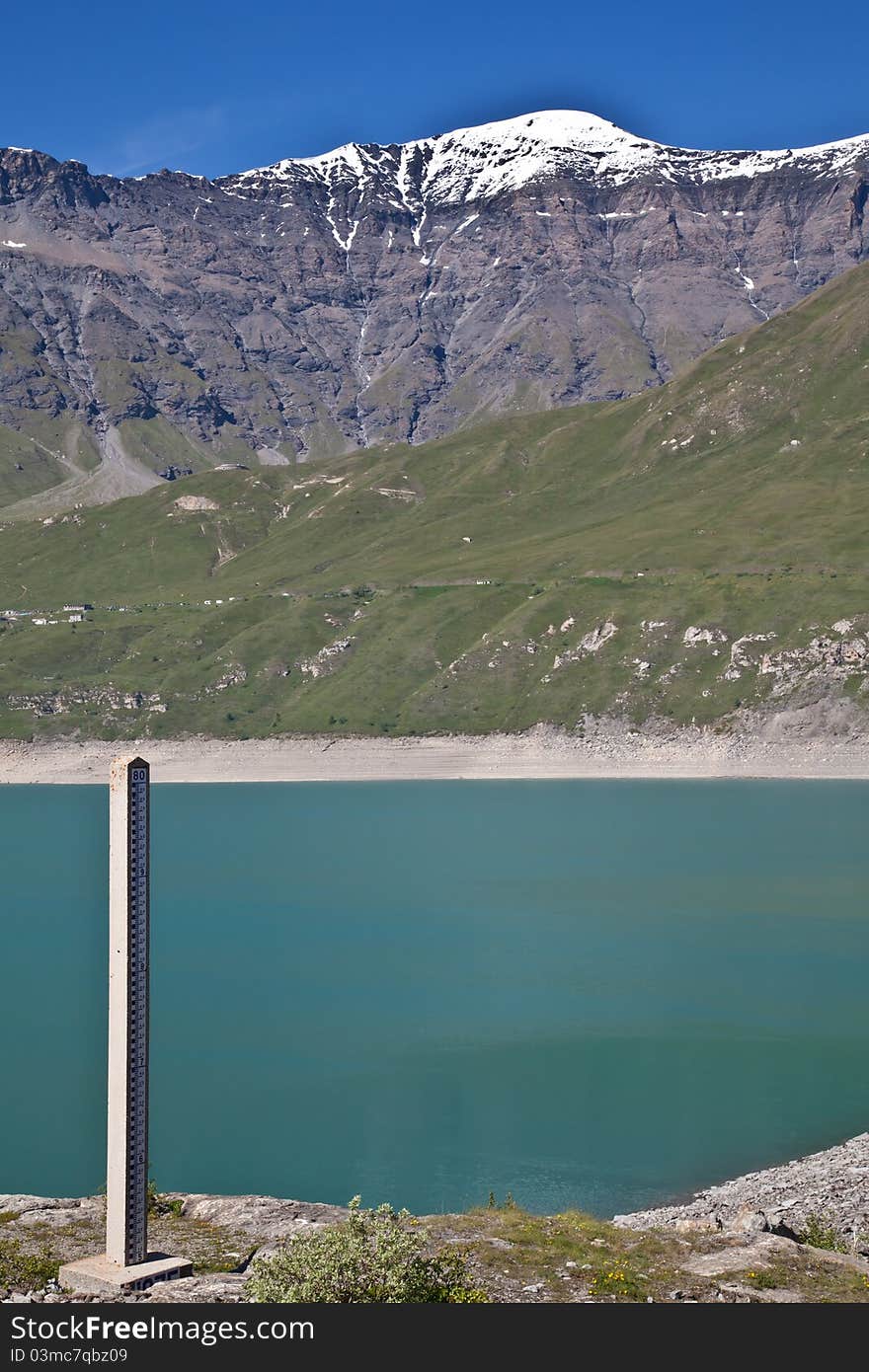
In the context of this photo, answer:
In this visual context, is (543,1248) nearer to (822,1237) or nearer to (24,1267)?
(822,1237)

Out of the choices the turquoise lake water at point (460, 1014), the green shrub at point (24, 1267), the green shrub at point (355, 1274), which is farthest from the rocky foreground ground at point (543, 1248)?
the turquoise lake water at point (460, 1014)

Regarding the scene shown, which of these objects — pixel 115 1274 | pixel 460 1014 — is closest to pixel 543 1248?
pixel 115 1274

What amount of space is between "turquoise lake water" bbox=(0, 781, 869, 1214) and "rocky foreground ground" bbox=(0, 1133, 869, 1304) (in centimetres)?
1236

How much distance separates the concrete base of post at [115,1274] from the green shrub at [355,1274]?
2.27 metres

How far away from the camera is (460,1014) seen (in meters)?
83.4

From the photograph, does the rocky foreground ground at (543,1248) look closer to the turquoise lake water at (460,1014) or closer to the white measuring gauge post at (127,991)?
the white measuring gauge post at (127,991)

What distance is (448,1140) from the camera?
192 ft

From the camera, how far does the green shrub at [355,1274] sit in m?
25.6

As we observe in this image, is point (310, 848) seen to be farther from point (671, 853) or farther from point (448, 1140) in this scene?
point (448, 1140)

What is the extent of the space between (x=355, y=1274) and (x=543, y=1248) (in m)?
8.36

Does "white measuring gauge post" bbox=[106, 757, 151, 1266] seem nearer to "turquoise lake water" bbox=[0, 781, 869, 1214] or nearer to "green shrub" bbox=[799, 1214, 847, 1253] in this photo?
"green shrub" bbox=[799, 1214, 847, 1253]

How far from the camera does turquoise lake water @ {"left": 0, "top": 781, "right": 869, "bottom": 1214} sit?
55906 millimetres

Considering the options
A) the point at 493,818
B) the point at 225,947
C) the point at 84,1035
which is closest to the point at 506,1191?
the point at 84,1035
